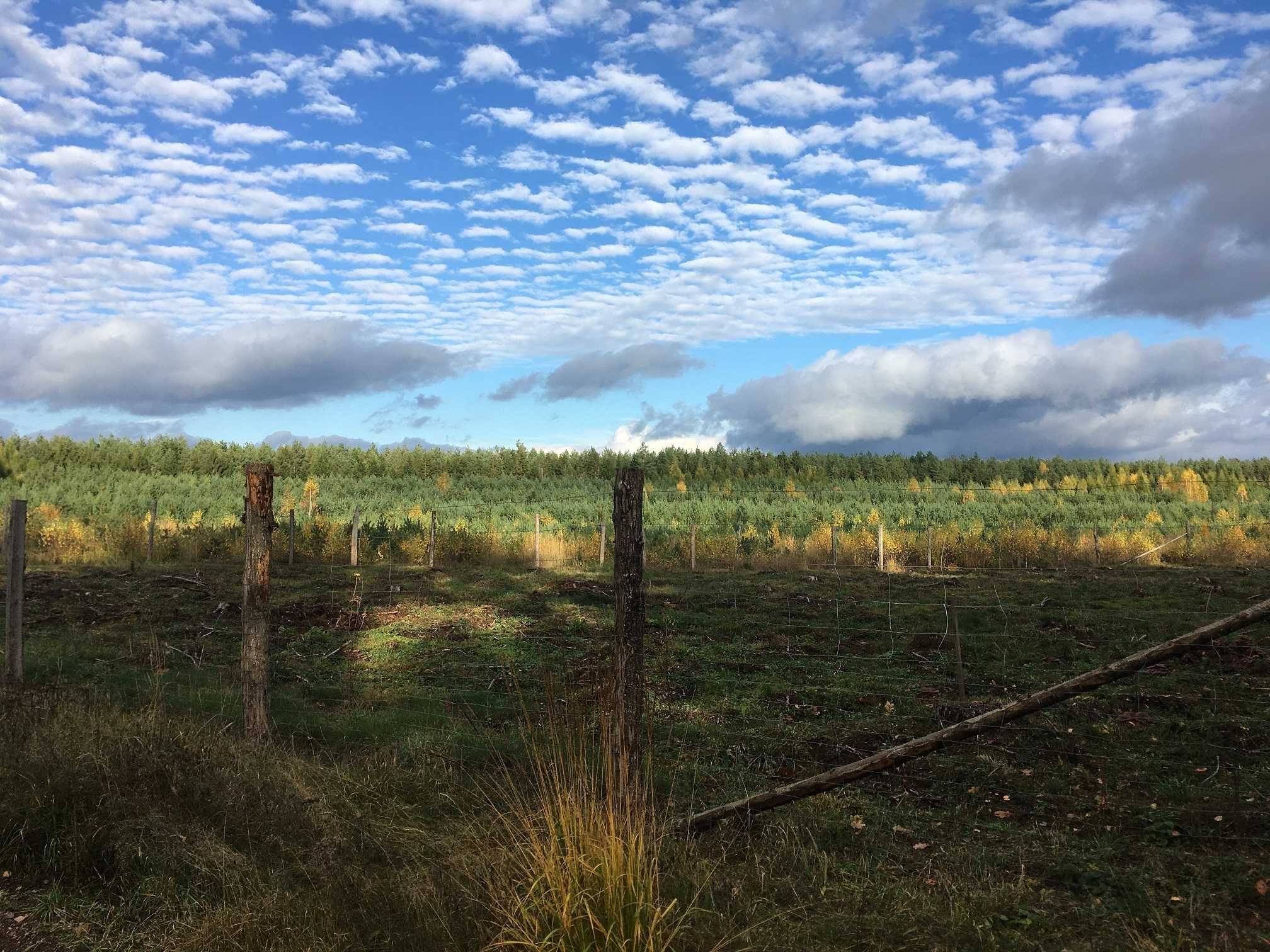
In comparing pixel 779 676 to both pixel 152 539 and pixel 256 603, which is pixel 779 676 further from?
pixel 152 539

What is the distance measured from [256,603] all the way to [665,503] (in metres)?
31.7

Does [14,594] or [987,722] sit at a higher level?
[14,594]

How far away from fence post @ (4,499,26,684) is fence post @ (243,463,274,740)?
3.17m

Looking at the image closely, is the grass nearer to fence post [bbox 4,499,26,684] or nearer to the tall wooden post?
fence post [bbox 4,499,26,684]

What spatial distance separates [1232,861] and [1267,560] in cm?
2604

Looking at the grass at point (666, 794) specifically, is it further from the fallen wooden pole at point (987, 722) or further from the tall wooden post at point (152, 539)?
the tall wooden post at point (152, 539)

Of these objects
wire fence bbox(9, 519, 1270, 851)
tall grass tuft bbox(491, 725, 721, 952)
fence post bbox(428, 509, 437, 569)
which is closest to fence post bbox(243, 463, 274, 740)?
wire fence bbox(9, 519, 1270, 851)

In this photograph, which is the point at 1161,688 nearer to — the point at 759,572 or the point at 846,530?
the point at 759,572

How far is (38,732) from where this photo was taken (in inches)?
249

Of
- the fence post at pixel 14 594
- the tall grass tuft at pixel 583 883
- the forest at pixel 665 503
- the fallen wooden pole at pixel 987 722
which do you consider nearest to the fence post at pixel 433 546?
the forest at pixel 665 503

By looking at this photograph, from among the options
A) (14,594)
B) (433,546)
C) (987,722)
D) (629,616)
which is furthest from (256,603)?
(433,546)

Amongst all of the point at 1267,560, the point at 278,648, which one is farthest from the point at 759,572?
the point at 1267,560

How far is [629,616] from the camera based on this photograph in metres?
4.59

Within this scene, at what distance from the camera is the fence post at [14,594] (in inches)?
345
